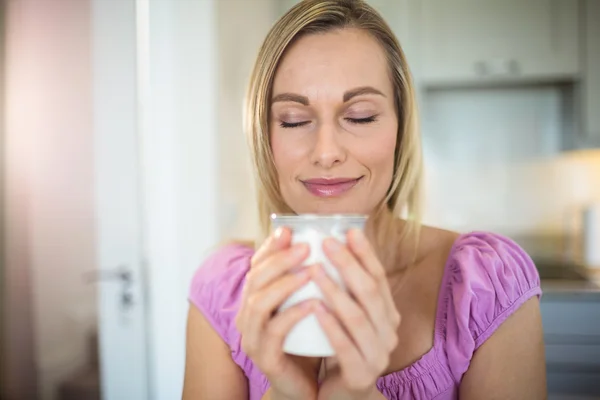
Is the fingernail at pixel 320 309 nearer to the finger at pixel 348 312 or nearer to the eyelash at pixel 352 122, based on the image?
the finger at pixel 348 312

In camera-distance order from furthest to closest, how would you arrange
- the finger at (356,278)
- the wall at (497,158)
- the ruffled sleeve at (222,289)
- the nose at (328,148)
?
the wall at (497,158) < the ruffled sleeve at (222,289) < the nose at (328,148) < the finger at (356,278)

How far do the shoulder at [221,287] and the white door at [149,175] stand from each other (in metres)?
0.02

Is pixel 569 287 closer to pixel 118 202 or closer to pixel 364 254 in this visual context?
pixel 364 254

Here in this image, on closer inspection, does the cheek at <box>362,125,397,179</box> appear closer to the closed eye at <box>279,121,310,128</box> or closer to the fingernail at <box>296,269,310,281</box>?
the closed eye at <box>279,121,310,128</box>

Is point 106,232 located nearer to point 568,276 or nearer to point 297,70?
point 297,70

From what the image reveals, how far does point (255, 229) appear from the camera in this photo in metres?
0.57

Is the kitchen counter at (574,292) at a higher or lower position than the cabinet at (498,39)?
lower

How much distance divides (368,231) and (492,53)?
0.64 m

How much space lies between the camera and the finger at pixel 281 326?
0.28 meters

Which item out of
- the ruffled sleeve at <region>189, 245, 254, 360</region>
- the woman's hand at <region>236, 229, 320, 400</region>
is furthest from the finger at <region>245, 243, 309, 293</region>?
the ruffled sleeve at <region>189, 245, 254, 360</region>

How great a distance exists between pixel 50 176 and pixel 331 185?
348 millimetres

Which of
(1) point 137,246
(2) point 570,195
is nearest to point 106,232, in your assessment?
(1) point 137,246

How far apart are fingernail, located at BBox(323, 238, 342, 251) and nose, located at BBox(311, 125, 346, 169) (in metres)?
0.13

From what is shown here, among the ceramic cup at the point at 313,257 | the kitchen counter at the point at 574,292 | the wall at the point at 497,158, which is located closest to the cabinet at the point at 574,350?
the kitchen counter at the point at 574,292
